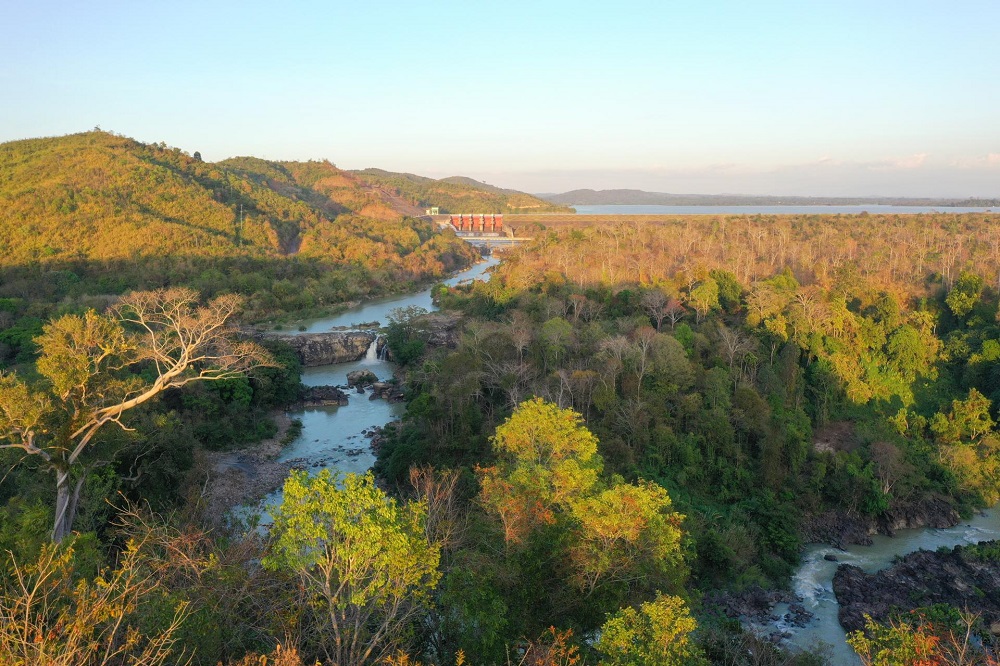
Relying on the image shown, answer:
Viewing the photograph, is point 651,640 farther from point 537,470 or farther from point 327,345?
point 327,345

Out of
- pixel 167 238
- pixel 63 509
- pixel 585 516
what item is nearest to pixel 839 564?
pixel 585 516

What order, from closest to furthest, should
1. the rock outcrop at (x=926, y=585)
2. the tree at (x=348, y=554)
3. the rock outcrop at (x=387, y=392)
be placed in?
1. the tree at (x=348, y=554)
2. the rock outcrop at (x=926, y=585)
3. the rock outcrop at (x=387, y=392)

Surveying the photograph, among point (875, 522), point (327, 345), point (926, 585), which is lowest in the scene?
point (926, 585)

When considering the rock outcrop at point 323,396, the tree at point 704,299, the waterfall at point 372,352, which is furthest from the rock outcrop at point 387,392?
the tree at point 704,299

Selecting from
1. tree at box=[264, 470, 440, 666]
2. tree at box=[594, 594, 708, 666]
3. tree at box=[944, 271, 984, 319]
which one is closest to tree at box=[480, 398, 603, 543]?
tree at box=[594, 594, 708, 666]

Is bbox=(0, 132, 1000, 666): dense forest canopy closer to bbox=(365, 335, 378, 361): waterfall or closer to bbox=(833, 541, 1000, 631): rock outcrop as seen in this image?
bbox=(833, 541, 1000, 631): rock outcrop

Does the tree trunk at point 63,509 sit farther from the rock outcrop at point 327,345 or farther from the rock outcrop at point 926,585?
the rock outcrop at point 327,345
